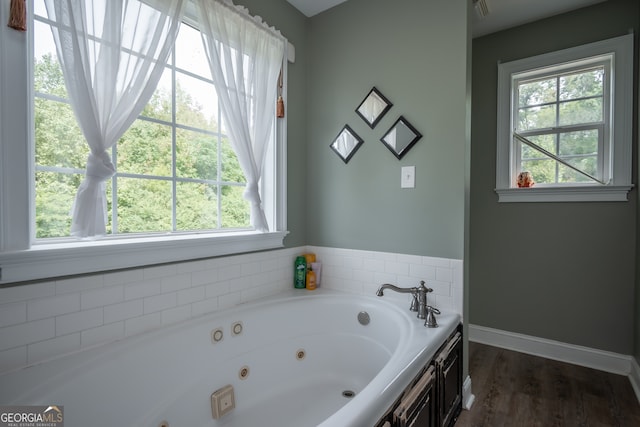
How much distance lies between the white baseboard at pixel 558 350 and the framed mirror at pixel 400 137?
1926mm

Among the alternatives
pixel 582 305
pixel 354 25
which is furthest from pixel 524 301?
pixel 354 25

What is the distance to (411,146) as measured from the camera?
78.5 inches

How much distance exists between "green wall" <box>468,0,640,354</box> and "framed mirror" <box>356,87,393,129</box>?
1.27m

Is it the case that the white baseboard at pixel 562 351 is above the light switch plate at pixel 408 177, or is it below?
below

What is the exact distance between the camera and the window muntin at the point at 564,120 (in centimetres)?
237

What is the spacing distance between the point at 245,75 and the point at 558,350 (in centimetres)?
320

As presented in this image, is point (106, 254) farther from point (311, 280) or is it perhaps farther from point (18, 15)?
point (311, 280)

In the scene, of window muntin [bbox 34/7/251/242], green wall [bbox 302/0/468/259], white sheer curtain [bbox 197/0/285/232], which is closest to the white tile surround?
green wall [bbox 302/0/468/259]

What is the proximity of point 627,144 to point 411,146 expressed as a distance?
165 centimetres

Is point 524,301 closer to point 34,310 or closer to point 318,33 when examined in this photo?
point 318,33

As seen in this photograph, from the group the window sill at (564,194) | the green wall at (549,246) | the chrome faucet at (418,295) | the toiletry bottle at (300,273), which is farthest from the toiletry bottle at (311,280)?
the window sill at (564,194)

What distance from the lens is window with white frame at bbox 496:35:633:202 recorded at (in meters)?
2.24

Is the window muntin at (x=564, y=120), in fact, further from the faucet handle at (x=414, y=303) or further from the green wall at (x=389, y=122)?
the faucet handle at (x=414, y=303)

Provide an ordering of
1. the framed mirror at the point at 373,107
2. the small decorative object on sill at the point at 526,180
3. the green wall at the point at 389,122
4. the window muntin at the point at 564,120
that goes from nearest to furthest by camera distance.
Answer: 1. the green wall at the point at 389,122
2. the framed mirror at the point at 373,107
3. the window muntin at the point at 564,120
4. the small decorative object on sill at the point at 526,180
